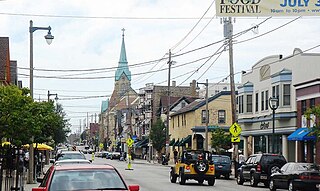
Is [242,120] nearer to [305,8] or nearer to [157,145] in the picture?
[157,145]

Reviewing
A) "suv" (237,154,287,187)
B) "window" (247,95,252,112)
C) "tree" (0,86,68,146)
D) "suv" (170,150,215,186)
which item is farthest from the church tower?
"tree" (0,86,68,146)

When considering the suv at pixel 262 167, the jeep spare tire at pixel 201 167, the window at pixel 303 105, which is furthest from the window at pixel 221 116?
the jeep spare tire at pixel 201 167

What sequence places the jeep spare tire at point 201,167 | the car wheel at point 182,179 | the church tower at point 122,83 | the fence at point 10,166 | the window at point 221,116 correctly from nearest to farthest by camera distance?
the fence at point 10,166
the jeep spare tire at point 201,167
the car wheel at point 182,179
the window at point 221,116
the church tower at point 122,83

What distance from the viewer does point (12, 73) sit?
60.9 meters

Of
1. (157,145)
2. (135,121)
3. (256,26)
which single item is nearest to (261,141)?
(256,26)

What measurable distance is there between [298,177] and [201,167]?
6856 mm

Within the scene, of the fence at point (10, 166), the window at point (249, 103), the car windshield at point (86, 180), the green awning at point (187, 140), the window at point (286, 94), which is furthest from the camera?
the green awning at point (187, 140)

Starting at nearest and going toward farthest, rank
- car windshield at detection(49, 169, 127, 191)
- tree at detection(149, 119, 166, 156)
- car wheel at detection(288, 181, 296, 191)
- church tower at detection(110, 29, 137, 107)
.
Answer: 1. car windshield at detection(49, 169, 127, 191)
2. car wheel at detection(288, 181, 296, 191)
3. tree at detection(149, 119, 166, 156)
4. church tower at detection(110, 29, 137, 107)

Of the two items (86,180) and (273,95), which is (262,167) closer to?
(273,95)

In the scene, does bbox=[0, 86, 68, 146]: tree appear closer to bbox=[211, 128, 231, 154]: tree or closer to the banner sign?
the banner sign

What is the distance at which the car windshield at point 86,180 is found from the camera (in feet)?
41.2

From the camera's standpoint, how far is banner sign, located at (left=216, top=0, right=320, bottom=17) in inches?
778

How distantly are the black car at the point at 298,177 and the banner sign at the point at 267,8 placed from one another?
10075 mm

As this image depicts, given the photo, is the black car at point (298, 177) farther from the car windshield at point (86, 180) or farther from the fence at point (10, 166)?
the car windshield at point (86, 180)
